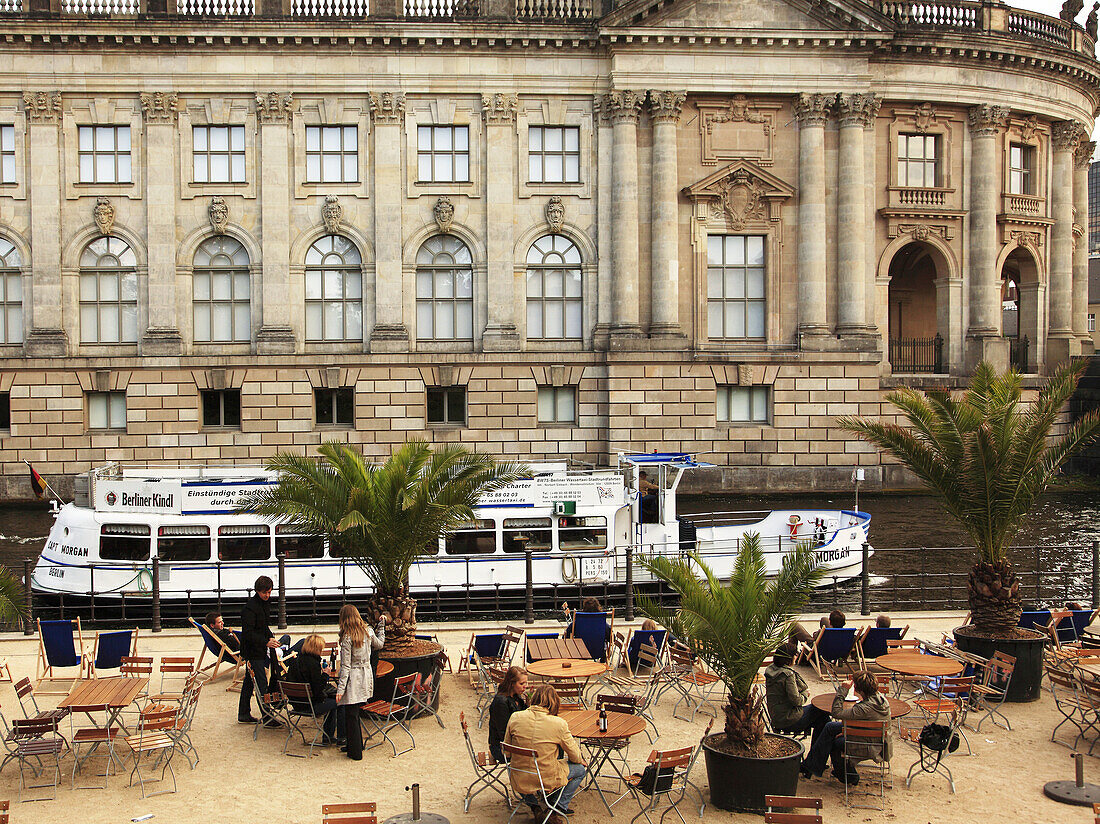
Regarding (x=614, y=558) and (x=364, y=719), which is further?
(x=614, y=558)

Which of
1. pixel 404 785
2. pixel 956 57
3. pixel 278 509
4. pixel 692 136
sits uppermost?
pixel 956 57

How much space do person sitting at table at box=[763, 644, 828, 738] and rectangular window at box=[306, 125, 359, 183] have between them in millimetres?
34405

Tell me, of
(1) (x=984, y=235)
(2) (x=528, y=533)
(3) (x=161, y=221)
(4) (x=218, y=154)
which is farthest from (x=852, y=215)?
(3) (x=161, y=221)

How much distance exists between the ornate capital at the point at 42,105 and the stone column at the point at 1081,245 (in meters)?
47.9

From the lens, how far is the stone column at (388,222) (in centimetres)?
4322

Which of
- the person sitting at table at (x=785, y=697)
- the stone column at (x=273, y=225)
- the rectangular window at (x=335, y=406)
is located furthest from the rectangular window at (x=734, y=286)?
the person sitting at table at (x=785, y=697)

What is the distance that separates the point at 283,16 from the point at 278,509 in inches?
1245

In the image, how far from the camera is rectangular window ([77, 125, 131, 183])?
4275 cm

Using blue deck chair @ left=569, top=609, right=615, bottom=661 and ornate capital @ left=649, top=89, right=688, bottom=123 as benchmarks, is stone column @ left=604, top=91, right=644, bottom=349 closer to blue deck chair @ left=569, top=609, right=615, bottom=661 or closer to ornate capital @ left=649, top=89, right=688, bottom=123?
ornate capital @ left=649, top=89, right=688, bottom=123

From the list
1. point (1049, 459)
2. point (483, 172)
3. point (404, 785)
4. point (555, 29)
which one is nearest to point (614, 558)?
point (1049, 459)

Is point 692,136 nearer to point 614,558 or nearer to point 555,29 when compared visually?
point 555,29

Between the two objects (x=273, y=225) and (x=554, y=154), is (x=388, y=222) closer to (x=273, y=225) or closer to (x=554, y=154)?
(x=273, y=225)

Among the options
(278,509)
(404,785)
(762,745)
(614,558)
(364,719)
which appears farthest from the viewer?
(614,558)

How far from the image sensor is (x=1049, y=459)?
1747 centimetres
